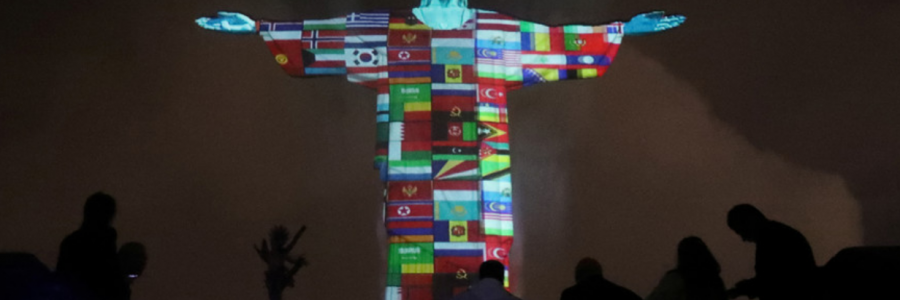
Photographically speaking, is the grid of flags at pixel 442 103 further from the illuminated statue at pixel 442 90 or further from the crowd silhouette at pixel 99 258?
the crowd silhouette at pixel 99 258

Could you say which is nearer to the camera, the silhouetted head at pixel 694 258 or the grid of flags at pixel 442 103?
the silhouetted head at pixel 694 258

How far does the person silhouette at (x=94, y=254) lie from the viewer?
109 inches

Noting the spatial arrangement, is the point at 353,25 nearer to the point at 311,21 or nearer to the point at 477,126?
the point at 311,21

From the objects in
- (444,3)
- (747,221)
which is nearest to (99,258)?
(747,221)

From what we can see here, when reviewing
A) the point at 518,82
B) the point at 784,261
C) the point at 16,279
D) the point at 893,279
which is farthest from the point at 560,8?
the point at 16,279

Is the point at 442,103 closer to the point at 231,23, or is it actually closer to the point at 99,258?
the point at 231,23

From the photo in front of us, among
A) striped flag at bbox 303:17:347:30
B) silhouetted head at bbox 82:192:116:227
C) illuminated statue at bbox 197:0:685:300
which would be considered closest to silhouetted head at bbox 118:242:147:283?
silhouetted head at bbox 82:192:116:227

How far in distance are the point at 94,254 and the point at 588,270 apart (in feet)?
4.98

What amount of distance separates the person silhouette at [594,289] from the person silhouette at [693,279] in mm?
237

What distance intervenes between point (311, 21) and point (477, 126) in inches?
47.5

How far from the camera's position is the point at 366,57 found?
538 cm

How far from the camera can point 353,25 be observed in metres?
5.43

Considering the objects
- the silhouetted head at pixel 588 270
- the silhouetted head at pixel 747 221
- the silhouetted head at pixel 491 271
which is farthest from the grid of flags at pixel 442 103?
the silhouetted head at pixel 747 221

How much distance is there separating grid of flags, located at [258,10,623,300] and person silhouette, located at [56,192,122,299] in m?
2.33
